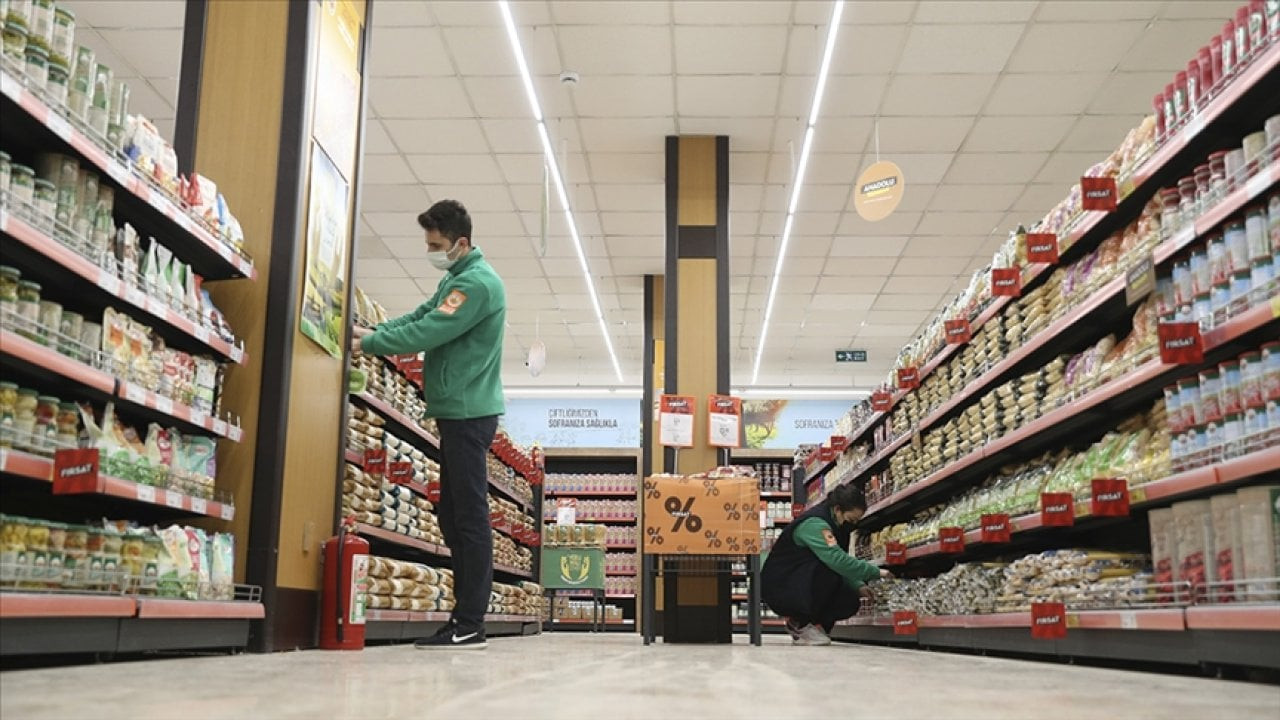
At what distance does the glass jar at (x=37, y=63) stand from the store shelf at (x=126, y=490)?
1.02m

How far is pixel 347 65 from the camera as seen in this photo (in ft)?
17.0

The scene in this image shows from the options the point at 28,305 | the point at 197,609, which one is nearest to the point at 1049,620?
the point at 197,609

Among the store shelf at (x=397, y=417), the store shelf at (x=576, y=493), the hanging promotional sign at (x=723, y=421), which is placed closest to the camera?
the store shelf at (x=397, y=417)

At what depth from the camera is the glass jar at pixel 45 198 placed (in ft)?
10.2

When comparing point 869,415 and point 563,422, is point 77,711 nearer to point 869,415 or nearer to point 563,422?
point 869,415

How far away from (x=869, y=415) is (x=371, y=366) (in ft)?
15.8

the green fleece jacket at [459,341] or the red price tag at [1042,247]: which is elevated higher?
the red price tag at [1042,247]

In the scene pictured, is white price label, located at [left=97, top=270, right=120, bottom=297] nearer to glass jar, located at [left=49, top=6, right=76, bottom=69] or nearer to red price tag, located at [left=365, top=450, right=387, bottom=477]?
glass jar, located at [left=49, top=6, right=76, bottom=69]

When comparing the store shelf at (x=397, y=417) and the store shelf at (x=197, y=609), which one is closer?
the store shelf at (x=197, y=609)

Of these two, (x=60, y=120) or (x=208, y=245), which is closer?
(x=60, y=120)

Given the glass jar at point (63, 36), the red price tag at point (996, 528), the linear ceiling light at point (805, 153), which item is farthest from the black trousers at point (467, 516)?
the linear ceiling light at point (805, 153)

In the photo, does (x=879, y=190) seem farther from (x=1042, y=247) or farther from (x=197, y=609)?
(x=197, y=609)

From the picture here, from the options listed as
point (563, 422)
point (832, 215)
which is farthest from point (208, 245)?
point (563, 422)

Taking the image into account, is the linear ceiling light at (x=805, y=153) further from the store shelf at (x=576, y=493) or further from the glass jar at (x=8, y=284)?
the glass jar at (x=8, y=284)
